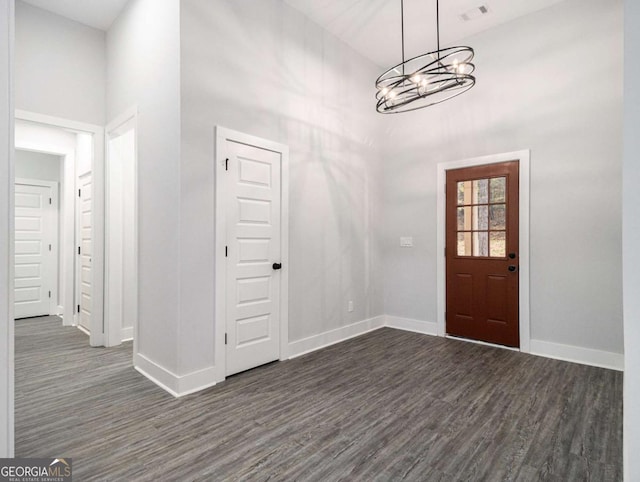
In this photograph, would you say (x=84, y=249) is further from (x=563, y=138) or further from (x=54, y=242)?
(x=563, y=138)

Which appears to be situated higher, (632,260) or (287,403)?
(632,260)

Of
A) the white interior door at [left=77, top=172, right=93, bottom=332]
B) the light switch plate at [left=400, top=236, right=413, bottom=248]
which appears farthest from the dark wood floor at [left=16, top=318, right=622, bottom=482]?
the light switch plate at [left=400, top=236, right=413, bottom=248]

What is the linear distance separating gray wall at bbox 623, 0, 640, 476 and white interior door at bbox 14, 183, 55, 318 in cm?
748

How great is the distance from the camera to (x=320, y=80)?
13.5ft

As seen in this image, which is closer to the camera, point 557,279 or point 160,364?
point 160,364

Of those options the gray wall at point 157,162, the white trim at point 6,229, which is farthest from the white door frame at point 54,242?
the white trim at point 6,229

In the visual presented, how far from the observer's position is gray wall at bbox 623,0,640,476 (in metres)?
1.21

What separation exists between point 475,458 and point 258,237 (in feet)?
8.06

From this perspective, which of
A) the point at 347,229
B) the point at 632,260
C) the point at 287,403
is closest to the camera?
the point at 632,260

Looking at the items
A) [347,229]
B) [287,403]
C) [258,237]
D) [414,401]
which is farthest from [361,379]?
[347,229]

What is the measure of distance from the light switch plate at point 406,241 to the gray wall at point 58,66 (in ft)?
13.6

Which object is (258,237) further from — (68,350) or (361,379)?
(68,350)

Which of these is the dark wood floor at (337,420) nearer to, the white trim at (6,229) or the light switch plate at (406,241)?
the white trim at (6,229)

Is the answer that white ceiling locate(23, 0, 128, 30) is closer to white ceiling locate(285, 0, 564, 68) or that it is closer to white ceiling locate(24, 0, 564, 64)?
white ceiling locate(24, 0, 564, 64)
